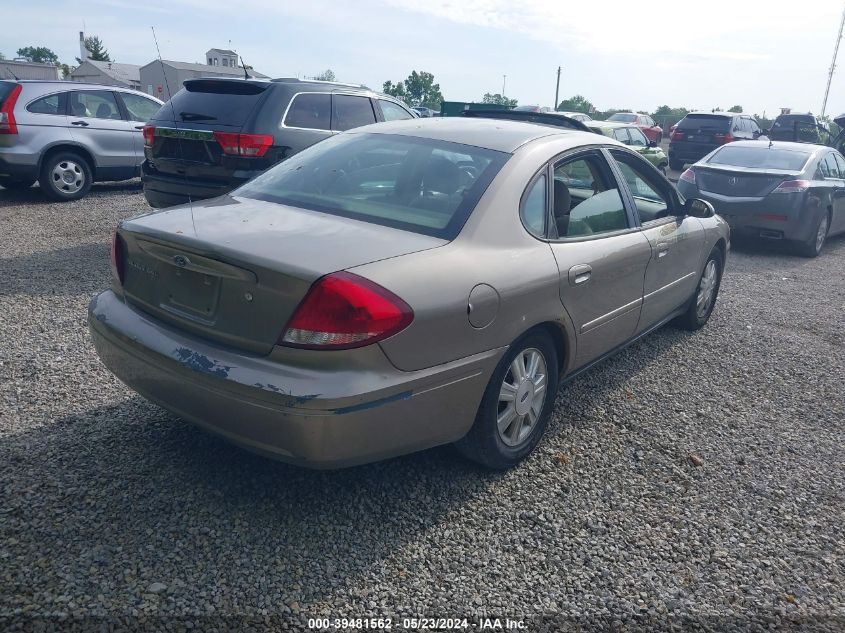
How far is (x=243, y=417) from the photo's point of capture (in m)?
2.61

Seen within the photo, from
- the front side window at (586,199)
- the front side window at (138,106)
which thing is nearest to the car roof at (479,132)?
the front side window at (586,199)

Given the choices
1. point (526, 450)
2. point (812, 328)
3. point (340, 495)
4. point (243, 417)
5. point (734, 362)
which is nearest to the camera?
point (243, 417)

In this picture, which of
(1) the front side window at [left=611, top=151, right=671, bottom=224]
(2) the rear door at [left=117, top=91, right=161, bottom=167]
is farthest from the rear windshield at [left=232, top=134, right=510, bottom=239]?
(2) the rear door at [left=117, top=91, right=161, bottom=167]

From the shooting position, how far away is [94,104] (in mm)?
10547

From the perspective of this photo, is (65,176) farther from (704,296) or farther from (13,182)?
(704,296)

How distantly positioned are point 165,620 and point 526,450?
182 cm

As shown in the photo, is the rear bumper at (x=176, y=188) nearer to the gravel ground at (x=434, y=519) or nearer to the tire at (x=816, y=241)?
the gravel ground at (x=434, y=519)

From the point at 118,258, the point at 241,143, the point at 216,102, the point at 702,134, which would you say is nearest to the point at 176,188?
the point at 241,143

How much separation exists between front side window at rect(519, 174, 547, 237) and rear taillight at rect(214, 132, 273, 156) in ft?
12.4

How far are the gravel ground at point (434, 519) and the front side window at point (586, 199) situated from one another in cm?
110

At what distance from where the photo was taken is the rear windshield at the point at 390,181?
3.17 m

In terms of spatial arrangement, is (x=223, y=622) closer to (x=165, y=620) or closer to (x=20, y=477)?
(x=165, y=620)

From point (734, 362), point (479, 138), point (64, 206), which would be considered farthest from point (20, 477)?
point (64, 206)

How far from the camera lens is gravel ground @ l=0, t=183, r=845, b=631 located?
2496 mm
